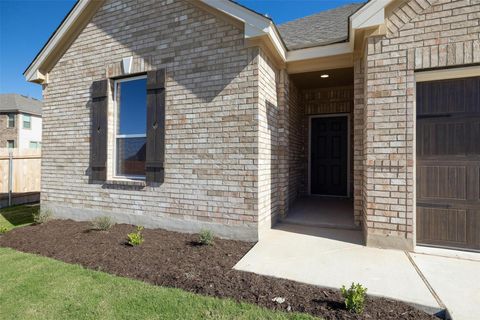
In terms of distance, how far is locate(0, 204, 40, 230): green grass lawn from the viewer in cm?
620

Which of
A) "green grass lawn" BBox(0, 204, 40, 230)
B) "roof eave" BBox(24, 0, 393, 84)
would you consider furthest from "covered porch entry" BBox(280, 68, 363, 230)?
"green grass lawn" BBox(0, 204, 40, 230)

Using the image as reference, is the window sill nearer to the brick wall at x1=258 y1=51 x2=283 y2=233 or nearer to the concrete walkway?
the brick wall at x1=258 y1=51 x2=283 y2=233

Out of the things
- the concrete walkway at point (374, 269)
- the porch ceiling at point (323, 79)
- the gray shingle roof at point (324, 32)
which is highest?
the gray shingle roof at point (324, 32)

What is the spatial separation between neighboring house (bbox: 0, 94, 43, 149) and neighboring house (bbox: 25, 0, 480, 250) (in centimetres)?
2118

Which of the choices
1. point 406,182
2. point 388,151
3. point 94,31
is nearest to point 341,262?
point 406,182

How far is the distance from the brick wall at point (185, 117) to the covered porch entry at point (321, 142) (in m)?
1.96

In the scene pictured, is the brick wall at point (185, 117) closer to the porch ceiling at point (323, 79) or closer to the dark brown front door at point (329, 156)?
the porch ceiling at point (323, 79)

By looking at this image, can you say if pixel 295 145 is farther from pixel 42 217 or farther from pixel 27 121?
pixel 27 121

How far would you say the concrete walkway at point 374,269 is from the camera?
258 cm

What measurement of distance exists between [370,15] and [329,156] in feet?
14.1

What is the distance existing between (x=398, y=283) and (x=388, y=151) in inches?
72.1

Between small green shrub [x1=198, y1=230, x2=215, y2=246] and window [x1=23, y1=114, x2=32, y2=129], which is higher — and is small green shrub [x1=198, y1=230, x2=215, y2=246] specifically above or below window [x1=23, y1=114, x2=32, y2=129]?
below

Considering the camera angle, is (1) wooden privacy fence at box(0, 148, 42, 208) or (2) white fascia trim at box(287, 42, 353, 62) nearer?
(2) white fascia trim at box(287, 42, 353, 62)

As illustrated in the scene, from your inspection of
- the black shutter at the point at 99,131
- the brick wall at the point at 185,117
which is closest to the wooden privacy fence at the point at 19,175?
the brick wall at the point at 185,117
